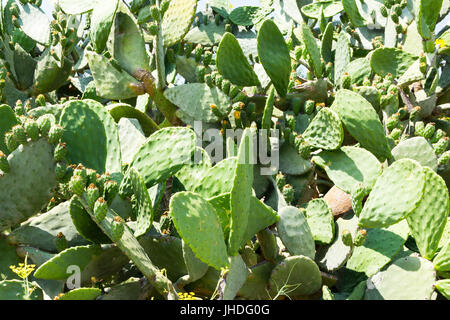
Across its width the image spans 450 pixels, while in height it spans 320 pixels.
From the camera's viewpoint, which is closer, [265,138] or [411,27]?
[265,138]

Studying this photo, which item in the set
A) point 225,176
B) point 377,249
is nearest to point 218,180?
point 225,176

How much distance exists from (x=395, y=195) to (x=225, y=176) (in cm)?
59

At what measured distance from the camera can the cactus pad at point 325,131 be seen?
2.48 meters

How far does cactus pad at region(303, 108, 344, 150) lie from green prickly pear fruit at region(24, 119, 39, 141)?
1156mm

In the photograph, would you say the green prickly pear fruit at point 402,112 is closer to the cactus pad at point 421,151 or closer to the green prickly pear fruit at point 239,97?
the cactus pad at point 421,151

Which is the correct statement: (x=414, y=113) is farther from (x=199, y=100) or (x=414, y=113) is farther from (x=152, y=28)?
(x=152, y=28)

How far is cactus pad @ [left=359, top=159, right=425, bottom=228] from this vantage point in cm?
197

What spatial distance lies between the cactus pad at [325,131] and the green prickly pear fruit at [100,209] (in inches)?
43.1

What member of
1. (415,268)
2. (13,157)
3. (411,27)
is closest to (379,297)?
(415,268)

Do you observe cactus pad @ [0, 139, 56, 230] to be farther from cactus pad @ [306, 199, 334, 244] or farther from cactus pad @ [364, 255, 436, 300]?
cactus pad @ [364, 255, 436, 300]

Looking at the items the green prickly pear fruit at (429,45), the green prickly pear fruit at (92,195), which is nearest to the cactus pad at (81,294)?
the green prickly pear fruit at (92,195)
